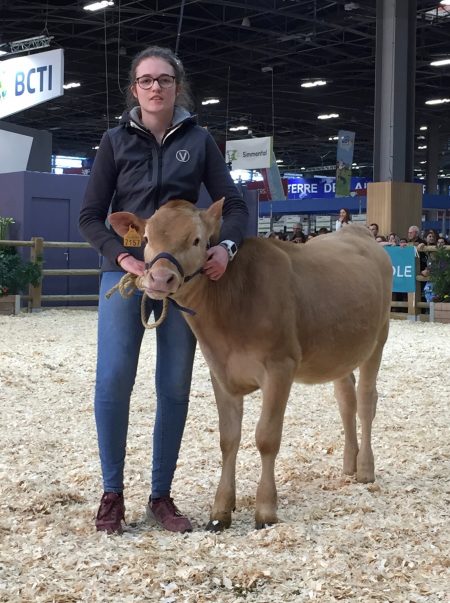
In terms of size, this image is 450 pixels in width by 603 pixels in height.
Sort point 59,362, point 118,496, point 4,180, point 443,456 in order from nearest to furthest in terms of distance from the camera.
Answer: point 118,496 < point 443,456 < point 59,362 < point 4,180

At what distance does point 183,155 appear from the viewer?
10.3 feet

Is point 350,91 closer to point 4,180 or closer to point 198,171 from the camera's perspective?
point 4,180

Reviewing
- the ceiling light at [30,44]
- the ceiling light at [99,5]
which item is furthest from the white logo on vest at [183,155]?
the ceiling light at [99,5]

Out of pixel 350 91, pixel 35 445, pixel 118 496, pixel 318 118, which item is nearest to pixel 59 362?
pixel 35 445

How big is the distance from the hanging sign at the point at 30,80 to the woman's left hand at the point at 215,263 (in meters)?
12.3

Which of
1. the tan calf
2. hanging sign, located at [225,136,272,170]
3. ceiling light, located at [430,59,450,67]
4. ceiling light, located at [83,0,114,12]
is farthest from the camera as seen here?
ceiling light, located at [430,59,450,67]

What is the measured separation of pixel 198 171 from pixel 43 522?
1.53 m

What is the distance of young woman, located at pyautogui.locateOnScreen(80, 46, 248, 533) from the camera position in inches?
123

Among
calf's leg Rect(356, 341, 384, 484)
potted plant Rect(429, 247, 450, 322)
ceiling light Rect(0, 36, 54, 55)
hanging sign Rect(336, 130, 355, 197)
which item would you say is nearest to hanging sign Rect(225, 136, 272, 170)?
hanging sign Rect(336, 130, 355, 197)

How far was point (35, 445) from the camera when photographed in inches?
183

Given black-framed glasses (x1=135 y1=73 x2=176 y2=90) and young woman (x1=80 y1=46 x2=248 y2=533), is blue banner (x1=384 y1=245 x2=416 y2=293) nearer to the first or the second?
young woman (x1=80 y1=46 x2=248 y2=533)

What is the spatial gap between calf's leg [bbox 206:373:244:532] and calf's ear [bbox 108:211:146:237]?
72 cm

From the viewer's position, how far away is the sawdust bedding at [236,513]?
265 centimetres

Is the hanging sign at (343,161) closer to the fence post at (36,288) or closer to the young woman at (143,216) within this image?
the fence post at (36,288)
